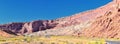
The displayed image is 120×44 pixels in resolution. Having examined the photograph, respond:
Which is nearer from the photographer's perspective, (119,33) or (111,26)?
(119,33)

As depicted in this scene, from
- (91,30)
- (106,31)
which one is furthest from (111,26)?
(91,30)

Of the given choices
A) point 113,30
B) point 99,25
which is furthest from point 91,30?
point 113,30

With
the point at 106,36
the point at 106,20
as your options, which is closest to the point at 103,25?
the point at 106,20

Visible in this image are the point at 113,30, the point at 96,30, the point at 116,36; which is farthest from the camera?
the point at 96,30

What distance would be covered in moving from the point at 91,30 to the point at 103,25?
8.74 metres

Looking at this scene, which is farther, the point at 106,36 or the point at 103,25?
the point at 103,25

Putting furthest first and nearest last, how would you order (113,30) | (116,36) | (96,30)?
(96,30) → (113,30) → (116,36)

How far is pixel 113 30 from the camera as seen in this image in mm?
179125

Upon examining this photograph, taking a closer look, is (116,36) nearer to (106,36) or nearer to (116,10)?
(106,36)

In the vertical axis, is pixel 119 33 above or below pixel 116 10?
below

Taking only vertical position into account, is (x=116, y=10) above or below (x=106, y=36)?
above

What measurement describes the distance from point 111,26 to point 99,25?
13.2 metres

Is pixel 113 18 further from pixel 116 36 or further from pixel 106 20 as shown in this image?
pixel 116 36

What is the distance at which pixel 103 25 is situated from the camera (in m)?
193
